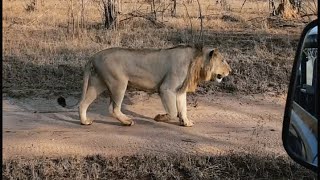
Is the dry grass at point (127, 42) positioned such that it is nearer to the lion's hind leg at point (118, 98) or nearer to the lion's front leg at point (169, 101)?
the lion's hind leg at point (118, 98)

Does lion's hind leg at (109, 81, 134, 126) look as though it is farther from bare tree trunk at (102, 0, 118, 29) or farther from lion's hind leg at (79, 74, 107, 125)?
bare tree trunk at (102, 0, 118, 29)

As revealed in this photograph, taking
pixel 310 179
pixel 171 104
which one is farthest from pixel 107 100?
pixel 310 179

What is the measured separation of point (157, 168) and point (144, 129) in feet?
6.69

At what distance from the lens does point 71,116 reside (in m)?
8.34

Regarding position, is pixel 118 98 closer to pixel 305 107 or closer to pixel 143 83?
pixel 143 83

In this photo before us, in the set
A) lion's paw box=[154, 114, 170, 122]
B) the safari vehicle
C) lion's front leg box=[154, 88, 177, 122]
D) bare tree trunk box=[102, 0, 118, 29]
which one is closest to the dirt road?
lion's paw box=[154, 114, 170, 122]

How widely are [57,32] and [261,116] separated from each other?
7201 millimetres

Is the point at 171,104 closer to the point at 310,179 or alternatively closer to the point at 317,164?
the point at 310,179

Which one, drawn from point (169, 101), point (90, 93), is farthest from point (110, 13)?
point (169, 101)

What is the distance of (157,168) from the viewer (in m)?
5.52

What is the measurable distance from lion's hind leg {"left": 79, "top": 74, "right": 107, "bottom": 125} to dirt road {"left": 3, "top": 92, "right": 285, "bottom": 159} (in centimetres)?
14

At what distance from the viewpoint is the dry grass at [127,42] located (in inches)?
402

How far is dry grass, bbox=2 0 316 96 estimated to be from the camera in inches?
402

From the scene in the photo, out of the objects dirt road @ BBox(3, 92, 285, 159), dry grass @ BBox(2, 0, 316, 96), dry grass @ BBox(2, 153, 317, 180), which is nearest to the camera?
dry grass @ BBox(2, 153, 317, 180)
